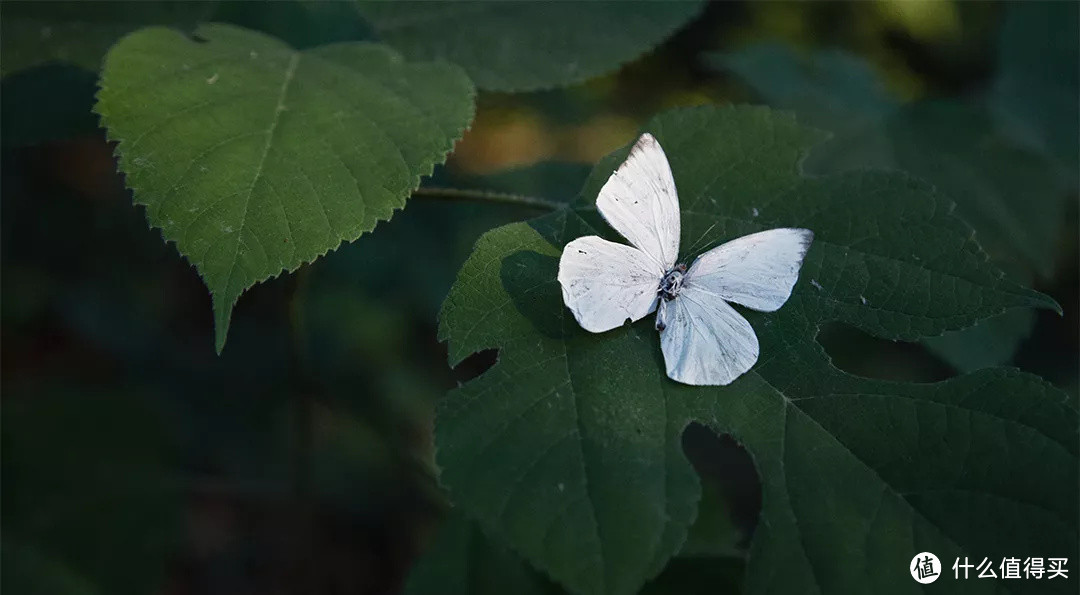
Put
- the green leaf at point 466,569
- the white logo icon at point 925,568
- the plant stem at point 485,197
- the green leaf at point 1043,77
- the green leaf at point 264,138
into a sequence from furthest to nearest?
1. the green leaf at point 1043,77
2. the green leaf at point 466,569
3. the plant stem at point 485,197
4. the green leaf at point 264,138
5. the white logo icon at point 925,568

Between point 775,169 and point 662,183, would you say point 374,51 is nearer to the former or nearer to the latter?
point 662,183

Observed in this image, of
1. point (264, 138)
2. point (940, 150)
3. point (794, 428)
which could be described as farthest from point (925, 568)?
point (940, 150)

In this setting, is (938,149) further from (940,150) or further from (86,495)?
(86,495)

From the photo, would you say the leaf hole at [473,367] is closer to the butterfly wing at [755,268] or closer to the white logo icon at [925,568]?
the butterfly wing at [755,268]

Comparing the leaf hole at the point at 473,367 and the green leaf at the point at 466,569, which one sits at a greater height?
the green leaf at the point at 466,569

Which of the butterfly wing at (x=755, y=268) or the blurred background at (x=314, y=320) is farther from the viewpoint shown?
the blurred background at (x=314, y=320)

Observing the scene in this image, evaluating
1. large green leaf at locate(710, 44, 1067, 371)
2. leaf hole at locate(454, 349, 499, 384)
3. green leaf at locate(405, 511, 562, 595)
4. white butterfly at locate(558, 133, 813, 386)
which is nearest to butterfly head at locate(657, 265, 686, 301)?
white butterfly at locate(558, 133, 813, 386)

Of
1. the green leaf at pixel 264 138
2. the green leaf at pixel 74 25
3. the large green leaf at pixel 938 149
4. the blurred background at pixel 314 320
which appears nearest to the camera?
the green leaf at pixel 264 138

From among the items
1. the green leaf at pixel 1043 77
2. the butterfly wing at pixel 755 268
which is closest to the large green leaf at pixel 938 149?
the green leaf at pixel 1043 77
